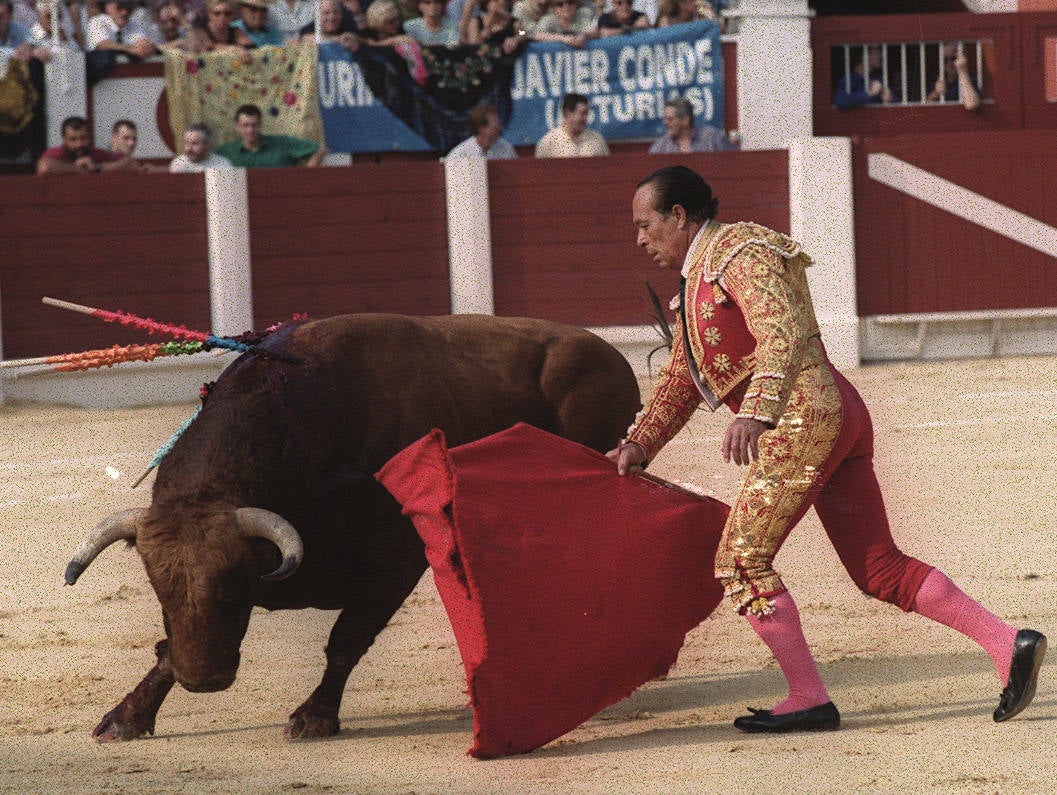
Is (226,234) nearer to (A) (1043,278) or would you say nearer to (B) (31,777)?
(A) (1043,278)

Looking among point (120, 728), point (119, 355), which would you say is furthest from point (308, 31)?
point (120, 728)

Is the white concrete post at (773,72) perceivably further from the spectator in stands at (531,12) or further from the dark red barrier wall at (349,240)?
the dark red barrier wall at (349,240)

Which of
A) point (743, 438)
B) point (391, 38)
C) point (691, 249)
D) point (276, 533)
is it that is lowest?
point (276, 533)

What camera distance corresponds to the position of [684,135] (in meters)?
10.0

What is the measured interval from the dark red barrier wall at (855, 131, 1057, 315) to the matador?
6921 mm

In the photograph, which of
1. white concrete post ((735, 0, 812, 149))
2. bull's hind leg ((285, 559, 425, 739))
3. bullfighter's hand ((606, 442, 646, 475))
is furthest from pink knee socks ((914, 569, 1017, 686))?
white concrete post ((735, 0, 812, 149))

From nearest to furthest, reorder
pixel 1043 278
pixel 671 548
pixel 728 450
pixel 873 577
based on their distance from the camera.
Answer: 1. pixel 728 450
2. pixel 873 577
3. pixel 671 548
4. pixel 1043 278

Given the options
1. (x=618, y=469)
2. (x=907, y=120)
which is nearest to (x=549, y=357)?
(x=618, y=469)

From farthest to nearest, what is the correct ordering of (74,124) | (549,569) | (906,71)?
(906,71), (74,124), (549,569)

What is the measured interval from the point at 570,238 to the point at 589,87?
1.10 metres

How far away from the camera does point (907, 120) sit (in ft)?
36.4

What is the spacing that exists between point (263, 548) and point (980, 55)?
9073 millimetres

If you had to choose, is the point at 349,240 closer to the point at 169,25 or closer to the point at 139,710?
the point at 169,25

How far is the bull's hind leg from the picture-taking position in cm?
358
